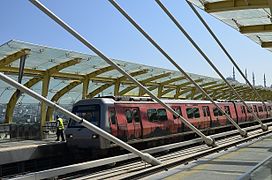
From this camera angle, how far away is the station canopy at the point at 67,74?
18.9 metres

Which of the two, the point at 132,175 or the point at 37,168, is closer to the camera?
the point at 132,175

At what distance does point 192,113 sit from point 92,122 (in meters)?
7.85

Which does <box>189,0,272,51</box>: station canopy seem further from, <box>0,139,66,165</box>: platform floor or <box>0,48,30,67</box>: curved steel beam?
<box>0,48,30,67</box>: curved steel beam

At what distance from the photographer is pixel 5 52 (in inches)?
704

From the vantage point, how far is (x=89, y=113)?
14969mm

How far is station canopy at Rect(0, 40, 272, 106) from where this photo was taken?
1888cm

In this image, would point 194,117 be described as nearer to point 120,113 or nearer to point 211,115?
point 211,115

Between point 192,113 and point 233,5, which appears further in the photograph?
point 192,113

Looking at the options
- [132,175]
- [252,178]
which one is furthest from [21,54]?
[252,178]

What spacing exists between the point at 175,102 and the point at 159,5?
7.97 metres

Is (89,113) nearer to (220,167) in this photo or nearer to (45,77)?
(220,167)

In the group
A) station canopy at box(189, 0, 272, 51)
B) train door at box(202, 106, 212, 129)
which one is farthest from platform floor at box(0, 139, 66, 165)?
train door at box(202, 106, 212, 129)

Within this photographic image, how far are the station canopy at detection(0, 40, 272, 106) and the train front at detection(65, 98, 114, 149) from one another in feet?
16.2

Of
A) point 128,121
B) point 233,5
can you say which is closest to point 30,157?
point 128,121
